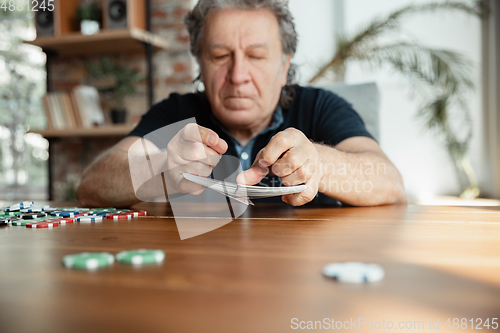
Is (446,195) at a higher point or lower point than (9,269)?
lower

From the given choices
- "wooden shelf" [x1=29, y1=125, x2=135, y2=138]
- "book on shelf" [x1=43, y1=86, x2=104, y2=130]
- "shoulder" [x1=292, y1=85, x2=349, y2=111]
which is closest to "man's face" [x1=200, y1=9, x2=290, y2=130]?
"shoulder" [x1=292, y1=85, x2=349, y2=111]

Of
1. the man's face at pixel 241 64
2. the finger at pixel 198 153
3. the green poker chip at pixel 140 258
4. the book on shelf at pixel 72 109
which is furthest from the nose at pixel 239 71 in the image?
the book on shelf at pixel 72 109

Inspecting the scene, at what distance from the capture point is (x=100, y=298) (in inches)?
10.8

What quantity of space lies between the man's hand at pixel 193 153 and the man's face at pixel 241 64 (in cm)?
51

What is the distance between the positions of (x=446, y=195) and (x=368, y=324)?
11.3ft

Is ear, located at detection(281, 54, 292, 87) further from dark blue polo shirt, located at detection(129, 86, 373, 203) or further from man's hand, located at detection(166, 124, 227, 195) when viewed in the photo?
man's hand, located at detection(166, 124, 227, 195)

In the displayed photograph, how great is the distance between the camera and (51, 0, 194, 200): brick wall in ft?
10.4

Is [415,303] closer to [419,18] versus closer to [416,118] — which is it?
[416,118]

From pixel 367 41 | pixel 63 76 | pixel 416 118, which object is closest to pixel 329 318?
pixel 367 41

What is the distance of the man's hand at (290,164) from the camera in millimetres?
722

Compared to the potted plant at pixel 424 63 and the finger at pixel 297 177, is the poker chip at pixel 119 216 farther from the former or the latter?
the potted plant at pixel 424 63

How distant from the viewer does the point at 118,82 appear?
2963mm

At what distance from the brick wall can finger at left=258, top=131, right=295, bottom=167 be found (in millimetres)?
2589

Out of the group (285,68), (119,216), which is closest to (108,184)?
(119,216)
